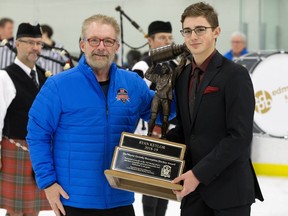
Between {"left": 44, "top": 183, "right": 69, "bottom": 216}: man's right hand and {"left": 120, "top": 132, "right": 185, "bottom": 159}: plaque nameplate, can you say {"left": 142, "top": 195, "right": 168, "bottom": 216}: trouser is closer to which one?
{"left": 44, "top": 183, "right": 69, "bottom": 216}: man's right hand

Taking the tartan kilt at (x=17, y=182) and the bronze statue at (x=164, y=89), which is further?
the tartan kilt at (x=17, y=182)

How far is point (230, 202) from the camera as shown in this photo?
2.24 meters

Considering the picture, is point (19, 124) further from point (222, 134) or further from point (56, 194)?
point (222, 134)

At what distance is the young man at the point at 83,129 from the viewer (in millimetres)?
2395

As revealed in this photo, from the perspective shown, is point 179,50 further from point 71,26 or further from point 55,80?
point 71,26

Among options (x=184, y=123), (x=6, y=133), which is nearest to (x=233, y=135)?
(x=184, y=123)

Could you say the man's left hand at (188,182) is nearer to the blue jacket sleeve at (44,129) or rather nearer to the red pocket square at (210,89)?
the red pocket square at (210,89)

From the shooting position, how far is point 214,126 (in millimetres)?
2232

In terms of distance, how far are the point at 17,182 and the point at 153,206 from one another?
0.88 metres

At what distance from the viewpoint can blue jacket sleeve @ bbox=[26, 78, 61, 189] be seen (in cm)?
239

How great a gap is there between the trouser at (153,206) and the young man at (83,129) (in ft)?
4.47

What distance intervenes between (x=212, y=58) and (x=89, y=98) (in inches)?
20.3

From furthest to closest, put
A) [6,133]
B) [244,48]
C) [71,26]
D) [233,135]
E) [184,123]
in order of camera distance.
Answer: [71,26], [244,48], [6,133], [184,123], [233,135]

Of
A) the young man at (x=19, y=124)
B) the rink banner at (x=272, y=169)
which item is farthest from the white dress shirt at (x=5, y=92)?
the rink banner at (x=272, y=169)
